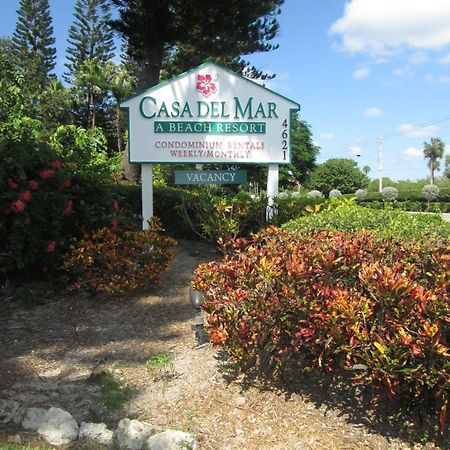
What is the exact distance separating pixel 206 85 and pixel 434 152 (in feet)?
275

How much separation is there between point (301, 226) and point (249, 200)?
3.33m

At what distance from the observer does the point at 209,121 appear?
7977mm

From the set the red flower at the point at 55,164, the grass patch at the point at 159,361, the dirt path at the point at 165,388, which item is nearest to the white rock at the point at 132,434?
the dirt path at the point at 165,388

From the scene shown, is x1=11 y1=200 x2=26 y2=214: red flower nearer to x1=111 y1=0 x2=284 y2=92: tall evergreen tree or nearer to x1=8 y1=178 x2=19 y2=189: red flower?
x1=8 y1=178 x2=19 y2=189: red flower

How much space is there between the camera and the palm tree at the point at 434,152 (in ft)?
271

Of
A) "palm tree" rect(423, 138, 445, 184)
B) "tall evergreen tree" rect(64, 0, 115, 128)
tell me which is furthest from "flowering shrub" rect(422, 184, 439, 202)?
"palm tree" rect(423, 138, 445, 184)

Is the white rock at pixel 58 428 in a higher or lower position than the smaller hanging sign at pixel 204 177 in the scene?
lower

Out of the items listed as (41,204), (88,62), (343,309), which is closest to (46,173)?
(41,204)

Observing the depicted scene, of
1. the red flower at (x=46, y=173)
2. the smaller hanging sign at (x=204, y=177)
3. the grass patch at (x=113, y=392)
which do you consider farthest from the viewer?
the smaller hanging sign at (x=204, y=177)

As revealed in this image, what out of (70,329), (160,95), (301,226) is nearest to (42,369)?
(70,329)

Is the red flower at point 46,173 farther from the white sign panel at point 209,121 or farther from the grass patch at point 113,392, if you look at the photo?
the grass patch at point 113,392

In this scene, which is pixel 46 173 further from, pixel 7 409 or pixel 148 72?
pixel 148 72

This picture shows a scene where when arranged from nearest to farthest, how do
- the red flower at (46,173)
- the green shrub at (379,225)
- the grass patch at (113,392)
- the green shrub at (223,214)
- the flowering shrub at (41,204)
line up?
the grass patch at (113,392)
the green shrub at (379,225)
the flowering shrub at (41,204)
the red flower at (46,173)
the green shrub at (223,214)

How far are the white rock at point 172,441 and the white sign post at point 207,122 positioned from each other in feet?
17.3
